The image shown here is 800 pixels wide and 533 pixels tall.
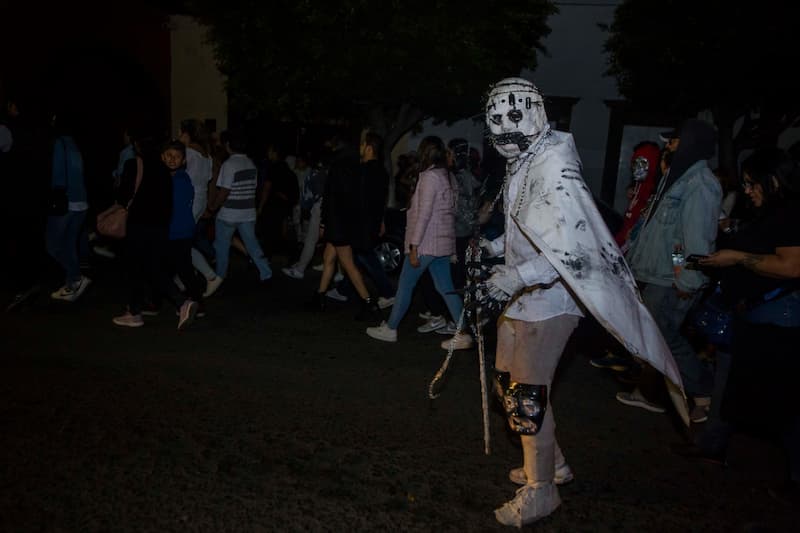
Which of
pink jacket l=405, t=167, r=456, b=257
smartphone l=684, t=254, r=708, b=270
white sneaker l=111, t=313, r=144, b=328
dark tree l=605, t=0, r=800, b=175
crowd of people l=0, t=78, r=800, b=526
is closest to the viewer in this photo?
crowd of people l=0, t=78, r=800, b=526

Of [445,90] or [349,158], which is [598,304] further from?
[445,90]

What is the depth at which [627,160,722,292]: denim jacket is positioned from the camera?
15.2 ft

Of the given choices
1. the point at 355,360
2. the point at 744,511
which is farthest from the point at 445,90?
the point at 744,511

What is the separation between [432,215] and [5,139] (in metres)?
4.19

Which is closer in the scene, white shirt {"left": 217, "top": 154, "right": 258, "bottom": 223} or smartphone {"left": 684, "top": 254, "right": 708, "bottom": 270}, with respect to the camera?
smartphone {"left": 684, "top": 254, "right": 708, "bottom": 270}

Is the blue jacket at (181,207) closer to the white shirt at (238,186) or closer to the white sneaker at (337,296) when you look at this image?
the white shirt at (238,186)

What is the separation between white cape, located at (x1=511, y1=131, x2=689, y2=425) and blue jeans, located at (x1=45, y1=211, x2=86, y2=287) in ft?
18.5

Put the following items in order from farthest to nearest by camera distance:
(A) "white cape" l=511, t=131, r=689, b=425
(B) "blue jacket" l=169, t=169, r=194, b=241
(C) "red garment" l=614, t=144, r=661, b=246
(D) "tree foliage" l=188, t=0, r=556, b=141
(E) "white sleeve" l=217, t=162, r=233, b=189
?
(D) "tree foliage" l=188, t=0, r=556, b=141 → (E) "white sleeve" l=217, t=162, r=233, b=189 → (B) "blue jacket" l=169, t=169, r=194, b=241 → (C) "red garment" l=614, t=144, r=661, b=246 → (A) "white cape" l=511, t=131, r=689, b=425

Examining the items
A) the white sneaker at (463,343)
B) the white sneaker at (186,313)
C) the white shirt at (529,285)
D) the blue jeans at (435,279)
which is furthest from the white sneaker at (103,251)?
the white shirt at (529,285)

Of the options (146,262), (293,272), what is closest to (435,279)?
(146,262)

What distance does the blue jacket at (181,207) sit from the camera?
6645 millimetres

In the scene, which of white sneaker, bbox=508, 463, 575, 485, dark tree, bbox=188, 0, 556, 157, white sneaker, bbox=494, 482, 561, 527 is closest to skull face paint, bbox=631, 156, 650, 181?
white sneaker, bbox=508, 463, 575, 485

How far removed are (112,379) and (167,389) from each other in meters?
0.48

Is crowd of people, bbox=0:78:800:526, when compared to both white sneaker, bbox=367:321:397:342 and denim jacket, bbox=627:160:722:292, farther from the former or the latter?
white sneaker, bbox=367:321:397:342
